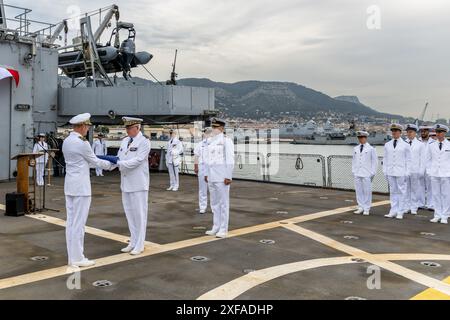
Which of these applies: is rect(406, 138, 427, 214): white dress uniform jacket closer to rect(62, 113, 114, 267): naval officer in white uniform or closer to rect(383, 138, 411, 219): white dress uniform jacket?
rect(383, 138, 411, 219): white dress uniform jacket

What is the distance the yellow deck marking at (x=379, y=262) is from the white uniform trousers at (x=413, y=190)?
3538 mm

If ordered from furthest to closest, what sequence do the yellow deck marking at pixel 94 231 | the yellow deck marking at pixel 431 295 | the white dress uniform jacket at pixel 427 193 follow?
the white dress uniform jacket at pixel 427 193
the yellow deck marking at pixel 94 231
the yellow deck marking at pixel 431 295

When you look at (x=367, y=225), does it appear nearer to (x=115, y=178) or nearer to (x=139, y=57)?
(x=115, y=178)

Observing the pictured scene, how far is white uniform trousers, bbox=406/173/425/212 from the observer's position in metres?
9.58

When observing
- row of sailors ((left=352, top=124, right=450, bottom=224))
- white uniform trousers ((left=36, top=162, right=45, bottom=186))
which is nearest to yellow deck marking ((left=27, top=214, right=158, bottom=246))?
row of sailors ((left=352, top=124, right=450, bottom=224))

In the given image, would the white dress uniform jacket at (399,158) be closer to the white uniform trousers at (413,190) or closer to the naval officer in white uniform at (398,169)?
the naval officer in white uniform at (398,169)

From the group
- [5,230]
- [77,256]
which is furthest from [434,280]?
[5,230]

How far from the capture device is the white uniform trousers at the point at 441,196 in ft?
27.6

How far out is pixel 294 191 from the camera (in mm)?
13258

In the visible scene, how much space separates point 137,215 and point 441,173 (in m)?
6.18

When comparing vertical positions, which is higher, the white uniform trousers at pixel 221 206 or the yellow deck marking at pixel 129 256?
the white uniform trousers at pixel 221 206

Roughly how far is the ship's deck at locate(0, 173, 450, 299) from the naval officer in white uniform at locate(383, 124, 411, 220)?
1.07ft

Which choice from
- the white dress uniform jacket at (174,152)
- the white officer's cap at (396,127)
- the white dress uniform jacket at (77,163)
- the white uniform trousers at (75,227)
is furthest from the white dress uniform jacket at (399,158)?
the white uniform trousers at (75,227)

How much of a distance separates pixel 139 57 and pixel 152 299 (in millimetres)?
17934
